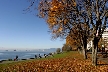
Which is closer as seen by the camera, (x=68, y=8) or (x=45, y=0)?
(x=45, y=0)

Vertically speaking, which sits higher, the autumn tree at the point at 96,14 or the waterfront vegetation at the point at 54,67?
the autumn tree at the point at 96,14

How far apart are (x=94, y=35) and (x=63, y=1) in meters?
4.04

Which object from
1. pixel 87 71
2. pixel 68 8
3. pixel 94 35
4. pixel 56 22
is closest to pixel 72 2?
pixel 68 8

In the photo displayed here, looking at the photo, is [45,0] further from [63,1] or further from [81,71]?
[81,71]

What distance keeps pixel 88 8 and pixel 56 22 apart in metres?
10.5

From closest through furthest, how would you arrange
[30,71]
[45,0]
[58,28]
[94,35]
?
[30,71]
[45,0]
[94,35]
[58,28]

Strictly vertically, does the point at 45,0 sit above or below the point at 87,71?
above

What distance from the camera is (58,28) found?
32312 mm

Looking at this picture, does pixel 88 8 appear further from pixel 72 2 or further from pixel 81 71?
pixel 81 71

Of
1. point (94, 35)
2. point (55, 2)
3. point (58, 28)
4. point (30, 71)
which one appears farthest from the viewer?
point (58, 28)

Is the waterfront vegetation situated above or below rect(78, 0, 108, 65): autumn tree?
below

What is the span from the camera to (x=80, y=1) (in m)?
19.8

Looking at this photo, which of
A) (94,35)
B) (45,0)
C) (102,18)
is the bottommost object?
(94,35)

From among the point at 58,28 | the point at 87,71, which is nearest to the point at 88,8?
the point at 87,71
